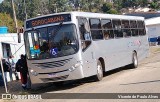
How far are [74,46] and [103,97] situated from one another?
3.72 m

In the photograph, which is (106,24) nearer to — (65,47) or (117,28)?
(117,28)

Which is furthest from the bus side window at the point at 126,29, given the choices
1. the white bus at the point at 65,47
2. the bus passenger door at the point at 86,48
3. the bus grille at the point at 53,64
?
the bus grille at the point at 53,64

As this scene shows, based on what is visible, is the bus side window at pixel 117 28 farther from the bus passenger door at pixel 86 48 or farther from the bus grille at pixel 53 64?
the bus grille at pixel 53 64

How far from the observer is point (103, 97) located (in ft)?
40.1

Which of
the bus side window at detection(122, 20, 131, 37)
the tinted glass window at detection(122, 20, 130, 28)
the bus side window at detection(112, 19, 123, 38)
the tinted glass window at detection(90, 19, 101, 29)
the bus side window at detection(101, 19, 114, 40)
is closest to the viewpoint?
the tinted glass window at detection(90, 19, 101, 29)

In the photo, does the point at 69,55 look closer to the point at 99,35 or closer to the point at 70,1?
the point at 99,35

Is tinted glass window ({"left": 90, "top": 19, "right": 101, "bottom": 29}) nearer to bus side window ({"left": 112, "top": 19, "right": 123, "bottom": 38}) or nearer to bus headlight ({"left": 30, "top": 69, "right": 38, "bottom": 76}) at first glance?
bus side window ({"left": 112, "top": 19, "right": 123, "bottom": 38})

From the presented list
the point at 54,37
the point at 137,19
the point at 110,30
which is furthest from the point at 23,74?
the point at 137,19

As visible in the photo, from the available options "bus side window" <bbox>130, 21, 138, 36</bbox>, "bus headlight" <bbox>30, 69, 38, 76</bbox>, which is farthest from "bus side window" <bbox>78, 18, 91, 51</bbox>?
"bus side window" <bbox>130, 21, 138, 36</bbox>

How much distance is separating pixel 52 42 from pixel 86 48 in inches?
58.5

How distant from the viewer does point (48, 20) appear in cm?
1608

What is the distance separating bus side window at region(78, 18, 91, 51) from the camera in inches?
627

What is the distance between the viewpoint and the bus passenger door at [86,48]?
15.8 meters

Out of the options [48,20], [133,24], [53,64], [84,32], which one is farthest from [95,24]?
[133,24]
